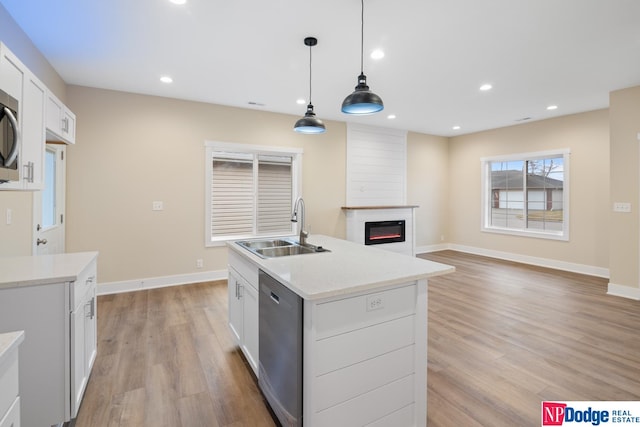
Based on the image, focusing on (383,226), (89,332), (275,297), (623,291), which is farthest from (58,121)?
(623,291)

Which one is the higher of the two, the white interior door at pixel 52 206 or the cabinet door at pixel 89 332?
the white interior door at pixel 52 206

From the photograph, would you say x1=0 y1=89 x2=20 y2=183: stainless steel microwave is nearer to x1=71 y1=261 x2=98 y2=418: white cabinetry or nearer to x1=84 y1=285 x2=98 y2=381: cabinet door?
x1=71 y1=261 x2=98 y2=418: white cabinetry

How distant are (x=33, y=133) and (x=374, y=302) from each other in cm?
246

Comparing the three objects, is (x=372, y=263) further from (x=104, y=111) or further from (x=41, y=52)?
(x=104, y=111)

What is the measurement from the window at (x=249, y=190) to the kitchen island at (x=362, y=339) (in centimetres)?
328

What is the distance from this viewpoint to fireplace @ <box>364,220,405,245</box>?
6109 millimetres

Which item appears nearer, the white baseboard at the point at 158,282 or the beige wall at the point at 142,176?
the beige wall at the point at 142,176

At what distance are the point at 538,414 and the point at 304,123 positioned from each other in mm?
2747

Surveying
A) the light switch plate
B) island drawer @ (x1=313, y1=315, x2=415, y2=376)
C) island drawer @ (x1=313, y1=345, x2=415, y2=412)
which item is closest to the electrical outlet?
island drawer @ (x1=313, y1=315, x2=415, y2=376)

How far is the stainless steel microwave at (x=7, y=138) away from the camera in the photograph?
150cm

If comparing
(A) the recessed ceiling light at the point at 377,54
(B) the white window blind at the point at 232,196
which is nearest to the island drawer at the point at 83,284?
(B) the white window blind at the point at 232,196

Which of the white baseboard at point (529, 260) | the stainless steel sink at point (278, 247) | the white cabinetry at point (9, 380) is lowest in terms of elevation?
the white baseboard at point (529, 260)

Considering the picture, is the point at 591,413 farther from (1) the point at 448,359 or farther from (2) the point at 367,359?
(2) the point at 367,359

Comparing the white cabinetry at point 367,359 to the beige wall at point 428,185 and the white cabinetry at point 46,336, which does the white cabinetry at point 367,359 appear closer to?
the white cabinetry at point 46,336
